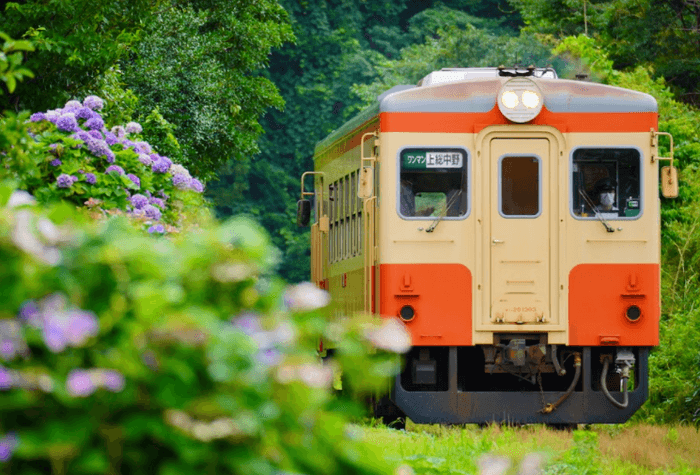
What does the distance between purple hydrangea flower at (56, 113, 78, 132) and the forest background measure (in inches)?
39.6

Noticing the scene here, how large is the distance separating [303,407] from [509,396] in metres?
8.42

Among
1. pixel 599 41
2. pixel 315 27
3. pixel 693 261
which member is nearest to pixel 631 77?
pixel 693 261

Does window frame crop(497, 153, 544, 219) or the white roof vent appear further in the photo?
the white roof vent

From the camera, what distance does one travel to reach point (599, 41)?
98.8 ft

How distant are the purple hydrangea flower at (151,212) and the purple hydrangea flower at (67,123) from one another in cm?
74

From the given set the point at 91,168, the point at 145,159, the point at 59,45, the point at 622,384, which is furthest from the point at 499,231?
the point at 59,45

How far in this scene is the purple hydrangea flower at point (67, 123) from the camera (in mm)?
8719

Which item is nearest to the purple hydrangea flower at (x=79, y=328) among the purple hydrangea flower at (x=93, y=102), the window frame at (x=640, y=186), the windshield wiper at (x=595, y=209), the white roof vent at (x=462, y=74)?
the purple hydrangea flower at (x=93, y=102)

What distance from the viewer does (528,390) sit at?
36.8 feet

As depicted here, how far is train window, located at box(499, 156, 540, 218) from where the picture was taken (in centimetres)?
1098

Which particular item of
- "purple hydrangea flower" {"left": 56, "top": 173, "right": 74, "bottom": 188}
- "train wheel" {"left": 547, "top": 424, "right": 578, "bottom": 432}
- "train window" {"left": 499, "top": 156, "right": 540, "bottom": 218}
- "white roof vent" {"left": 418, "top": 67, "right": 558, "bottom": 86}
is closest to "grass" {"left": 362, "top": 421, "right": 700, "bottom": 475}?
"train wheel" {"left": 547, "top": 424, "right": 578, "bottom": 432}

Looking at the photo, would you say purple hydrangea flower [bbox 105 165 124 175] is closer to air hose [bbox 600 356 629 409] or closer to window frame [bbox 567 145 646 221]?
window frame [bbox 567 145 646 221]

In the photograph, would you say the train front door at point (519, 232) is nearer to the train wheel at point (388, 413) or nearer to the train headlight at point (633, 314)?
the train headlight at point (633, 314)

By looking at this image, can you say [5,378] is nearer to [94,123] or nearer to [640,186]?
[94,123]
